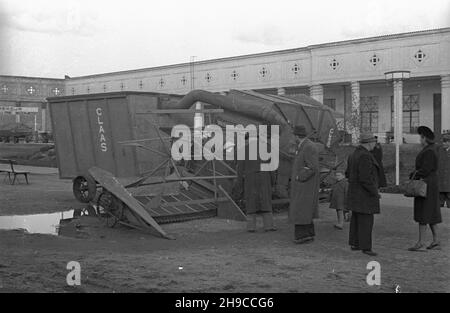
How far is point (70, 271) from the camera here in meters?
5.84

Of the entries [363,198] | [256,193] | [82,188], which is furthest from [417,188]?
[82,188]

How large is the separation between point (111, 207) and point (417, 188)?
4808mm

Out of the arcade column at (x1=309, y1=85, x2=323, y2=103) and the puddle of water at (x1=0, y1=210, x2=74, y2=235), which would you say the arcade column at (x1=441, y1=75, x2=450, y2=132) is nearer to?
the arcade column at (x1=309, y1=85, x2=323, y2=103)

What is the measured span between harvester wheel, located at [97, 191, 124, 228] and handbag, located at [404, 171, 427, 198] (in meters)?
4.37

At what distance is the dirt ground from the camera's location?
5.61 meters

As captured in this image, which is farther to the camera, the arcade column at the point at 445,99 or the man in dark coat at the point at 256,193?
the arcade column at the point at 445,99

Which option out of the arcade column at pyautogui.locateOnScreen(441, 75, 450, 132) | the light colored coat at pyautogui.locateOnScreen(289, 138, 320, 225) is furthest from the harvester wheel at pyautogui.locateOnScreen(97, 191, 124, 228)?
the arcade column at pyautogui.locateOnScreen(441, 75, 450, 132)

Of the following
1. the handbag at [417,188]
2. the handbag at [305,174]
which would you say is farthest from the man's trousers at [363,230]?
the handbag at [305,174]

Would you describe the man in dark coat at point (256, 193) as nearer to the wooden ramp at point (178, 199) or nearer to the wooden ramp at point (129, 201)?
the wooden ramp at point (178, 199)

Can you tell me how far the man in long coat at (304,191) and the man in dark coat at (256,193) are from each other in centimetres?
106

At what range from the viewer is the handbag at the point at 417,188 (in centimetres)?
743

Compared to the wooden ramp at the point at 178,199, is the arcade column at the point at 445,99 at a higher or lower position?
higher
